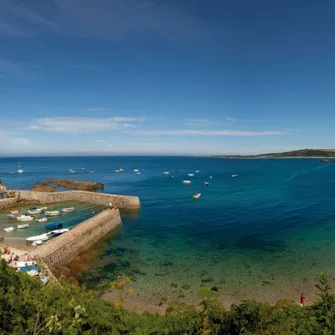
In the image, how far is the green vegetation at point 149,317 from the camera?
9.48 meters

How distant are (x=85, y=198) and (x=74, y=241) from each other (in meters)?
29.4

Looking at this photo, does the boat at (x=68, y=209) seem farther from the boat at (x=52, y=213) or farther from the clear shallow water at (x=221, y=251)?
the clear shallow water at (x=221, y=251)

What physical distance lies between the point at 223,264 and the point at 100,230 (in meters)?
18.9

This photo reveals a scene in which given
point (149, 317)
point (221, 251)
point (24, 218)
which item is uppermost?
point (149, 317)

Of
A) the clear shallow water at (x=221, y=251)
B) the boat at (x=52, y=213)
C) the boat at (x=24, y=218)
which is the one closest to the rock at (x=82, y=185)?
the boat at (x=52, y=213)

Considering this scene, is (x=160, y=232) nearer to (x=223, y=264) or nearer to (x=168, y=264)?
(x=168, y=264)

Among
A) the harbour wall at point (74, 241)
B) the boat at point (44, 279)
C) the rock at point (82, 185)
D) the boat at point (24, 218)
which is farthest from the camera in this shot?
the rock at point (82, 185)

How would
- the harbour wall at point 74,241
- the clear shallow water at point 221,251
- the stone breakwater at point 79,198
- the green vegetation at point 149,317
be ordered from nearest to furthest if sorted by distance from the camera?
the green vegetation at point 149,317 < the clear shallow water at point 221,251 < the harbour wall at point 74,241 < the stone breakwater at point 79,198

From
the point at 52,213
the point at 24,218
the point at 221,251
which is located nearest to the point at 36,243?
the point at 24,218

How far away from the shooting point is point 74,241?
100 ft

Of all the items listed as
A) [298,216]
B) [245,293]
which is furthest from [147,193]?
[245,293]

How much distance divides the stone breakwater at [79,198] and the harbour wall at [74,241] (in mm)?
12708

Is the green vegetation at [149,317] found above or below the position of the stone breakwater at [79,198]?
above

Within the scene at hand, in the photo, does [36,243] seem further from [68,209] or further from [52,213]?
[68,209]
